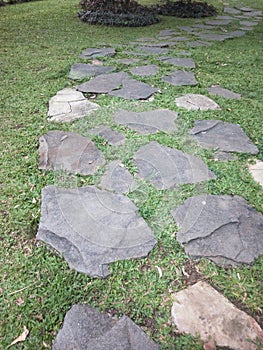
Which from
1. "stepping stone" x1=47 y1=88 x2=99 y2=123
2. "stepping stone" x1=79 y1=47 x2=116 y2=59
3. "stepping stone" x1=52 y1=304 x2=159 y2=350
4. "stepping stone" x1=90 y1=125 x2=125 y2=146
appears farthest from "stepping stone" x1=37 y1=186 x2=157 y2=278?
"stepping stone" x1=79 y1=47 x2=116 y2=59

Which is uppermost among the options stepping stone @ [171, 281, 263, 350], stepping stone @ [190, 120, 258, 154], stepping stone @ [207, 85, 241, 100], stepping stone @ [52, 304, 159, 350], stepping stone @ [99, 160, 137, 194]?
stepping stone @ [207, 85, 241, 100]

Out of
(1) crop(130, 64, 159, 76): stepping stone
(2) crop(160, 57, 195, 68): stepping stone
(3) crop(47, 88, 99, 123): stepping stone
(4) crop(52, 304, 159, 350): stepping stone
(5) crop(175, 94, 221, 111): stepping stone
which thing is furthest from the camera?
(2) crop(160, 57, 195, 68): stepping stone

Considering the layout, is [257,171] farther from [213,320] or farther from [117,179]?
[213,320]

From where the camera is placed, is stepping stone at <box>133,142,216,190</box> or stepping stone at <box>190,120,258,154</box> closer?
stepping stone at <box>133,142,216,190</box>

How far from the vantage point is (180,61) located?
11.9 feet

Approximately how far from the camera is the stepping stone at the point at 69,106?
7.94 ft

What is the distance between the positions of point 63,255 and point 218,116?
170 centimetres

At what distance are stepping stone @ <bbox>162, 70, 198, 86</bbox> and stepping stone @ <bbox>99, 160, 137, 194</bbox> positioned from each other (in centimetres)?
150

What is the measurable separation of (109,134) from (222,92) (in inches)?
52.4

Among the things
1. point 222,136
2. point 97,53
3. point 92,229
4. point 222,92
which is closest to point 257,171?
point 222,136

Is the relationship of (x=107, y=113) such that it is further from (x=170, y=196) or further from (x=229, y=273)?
(x=229, y=273)

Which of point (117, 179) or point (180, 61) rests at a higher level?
point (180, 61)

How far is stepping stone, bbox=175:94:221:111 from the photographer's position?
2.61 metres

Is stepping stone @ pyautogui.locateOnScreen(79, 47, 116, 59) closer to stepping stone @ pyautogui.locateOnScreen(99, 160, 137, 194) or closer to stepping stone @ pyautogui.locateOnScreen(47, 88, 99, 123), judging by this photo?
stepping stone @ pyautogui.locateOnScreen(47, 88, 99, 123)
